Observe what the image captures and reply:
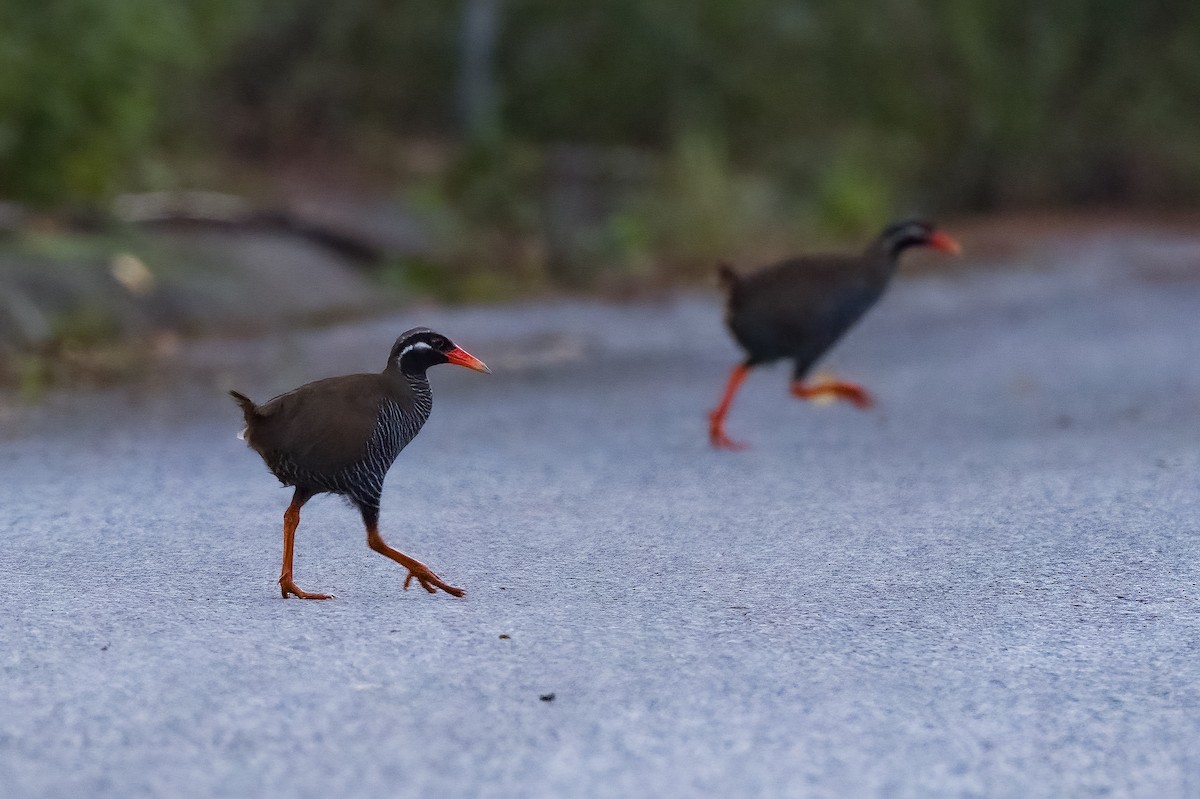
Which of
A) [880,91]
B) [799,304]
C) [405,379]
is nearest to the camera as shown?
[405,379]

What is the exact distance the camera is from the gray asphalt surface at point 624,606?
358cm

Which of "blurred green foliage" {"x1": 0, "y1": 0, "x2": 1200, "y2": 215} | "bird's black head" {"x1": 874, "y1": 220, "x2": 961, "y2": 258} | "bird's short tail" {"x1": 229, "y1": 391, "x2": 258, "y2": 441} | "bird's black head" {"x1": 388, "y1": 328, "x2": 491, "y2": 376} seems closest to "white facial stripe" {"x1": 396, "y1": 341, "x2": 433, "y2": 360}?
"bird's black head" {"x1": 388, "y1": 328, "x2": 491, "y2": 376}

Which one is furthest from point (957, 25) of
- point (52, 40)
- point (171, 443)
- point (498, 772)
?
point (498, 772)

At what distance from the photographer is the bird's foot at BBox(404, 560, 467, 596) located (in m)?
4.88

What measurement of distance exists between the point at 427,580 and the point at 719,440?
3.29 meters

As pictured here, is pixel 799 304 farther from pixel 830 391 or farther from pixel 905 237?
pixel 905 237

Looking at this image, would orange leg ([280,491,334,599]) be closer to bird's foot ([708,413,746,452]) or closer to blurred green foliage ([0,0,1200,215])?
bird's foot ([708,413,746,452])

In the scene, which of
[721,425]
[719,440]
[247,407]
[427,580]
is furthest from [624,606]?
[721,425]

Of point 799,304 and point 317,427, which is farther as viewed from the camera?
point 799,304

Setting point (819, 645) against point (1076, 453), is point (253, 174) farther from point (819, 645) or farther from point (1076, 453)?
point (819, 645)

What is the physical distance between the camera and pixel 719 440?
26.2 ft

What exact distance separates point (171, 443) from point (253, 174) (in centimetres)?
1609

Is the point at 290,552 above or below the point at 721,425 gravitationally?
below

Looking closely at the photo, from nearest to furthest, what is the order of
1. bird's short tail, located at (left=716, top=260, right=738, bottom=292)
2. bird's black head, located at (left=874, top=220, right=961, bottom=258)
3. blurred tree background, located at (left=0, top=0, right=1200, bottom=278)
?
bird's short tail, located at (left=716, top=260, right=738, bottom=292)
bird's black head, located at (left=874, top=220, right=961, bottom=258)
blurred tree background, located at (left=0, top=0, right=1200, bottom=278)
